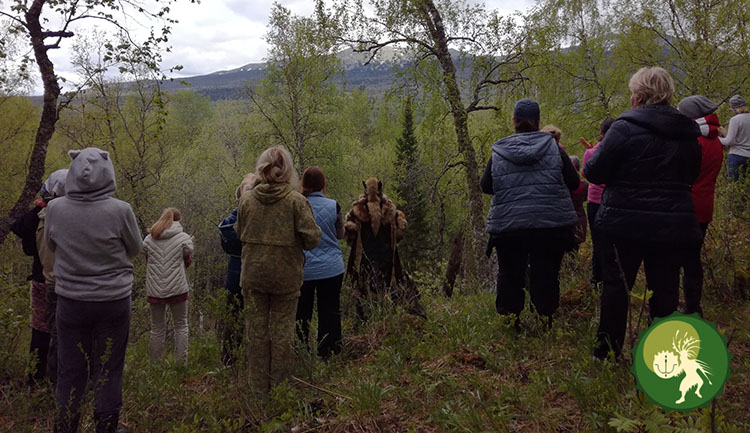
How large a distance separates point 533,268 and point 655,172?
132 cm

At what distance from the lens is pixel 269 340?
400 cm

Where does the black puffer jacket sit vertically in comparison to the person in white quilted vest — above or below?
above

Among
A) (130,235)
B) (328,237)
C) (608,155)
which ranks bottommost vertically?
(328,237)

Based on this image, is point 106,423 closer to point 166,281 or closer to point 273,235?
point 273,235

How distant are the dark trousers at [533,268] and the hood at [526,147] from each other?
609 mm

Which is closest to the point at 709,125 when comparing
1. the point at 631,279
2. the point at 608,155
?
the point at 608,155

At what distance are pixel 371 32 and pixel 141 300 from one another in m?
11.4

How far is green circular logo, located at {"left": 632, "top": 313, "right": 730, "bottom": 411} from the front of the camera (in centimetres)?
169

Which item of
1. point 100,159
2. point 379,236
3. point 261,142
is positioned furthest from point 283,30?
point 100,159

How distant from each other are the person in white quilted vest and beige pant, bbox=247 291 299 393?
7.66 feet

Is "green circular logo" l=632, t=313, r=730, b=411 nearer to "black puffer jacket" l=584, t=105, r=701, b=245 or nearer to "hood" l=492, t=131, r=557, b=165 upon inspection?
"black puffer jacket" l=584, t=105, r=701, b=245

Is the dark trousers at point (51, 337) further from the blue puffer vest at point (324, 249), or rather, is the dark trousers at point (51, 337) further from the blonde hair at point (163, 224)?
the blue puffer vest at point (324, 249)

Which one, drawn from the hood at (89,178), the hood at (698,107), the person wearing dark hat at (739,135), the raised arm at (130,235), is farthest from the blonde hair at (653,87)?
the person wearing dark hat at (739,135)

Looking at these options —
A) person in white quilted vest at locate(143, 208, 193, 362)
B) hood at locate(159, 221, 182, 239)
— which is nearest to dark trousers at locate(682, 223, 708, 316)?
person in white quilted vest at locate(143, 208, 193, 362)
